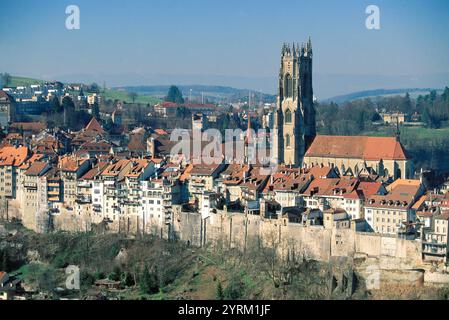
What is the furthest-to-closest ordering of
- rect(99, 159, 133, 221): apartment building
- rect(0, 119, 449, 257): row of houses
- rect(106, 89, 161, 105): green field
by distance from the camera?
rect(106, 89, 161, 105): green field → rect(99, 159, 133, 221): apartment building → rect(0, 119, 449, 257): row of houses

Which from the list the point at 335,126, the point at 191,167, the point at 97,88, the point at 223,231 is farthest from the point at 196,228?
the point at 97,88

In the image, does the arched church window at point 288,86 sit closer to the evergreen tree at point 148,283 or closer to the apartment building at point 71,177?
the apartment building at point 71,177

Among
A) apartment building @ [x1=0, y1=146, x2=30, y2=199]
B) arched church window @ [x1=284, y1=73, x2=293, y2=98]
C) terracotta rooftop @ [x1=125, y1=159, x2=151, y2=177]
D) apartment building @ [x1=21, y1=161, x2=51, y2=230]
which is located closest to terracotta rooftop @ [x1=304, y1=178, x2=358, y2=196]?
terracotta rooftop @ [x1=125, y1=159, x2=151, y2=177]

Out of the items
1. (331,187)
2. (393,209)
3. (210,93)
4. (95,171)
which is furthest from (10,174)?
(210,93)

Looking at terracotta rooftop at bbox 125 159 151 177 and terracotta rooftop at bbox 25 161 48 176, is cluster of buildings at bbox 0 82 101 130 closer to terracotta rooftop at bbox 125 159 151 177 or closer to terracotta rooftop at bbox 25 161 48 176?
terracotta rooftop at bbox 25 161 48 176

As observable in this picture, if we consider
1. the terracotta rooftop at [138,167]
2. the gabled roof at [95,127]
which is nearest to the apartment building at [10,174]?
the terracotta rooftop at [138,167]

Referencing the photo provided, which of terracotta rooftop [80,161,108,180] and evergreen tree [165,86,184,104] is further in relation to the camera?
evergreen tree [165,86,184,104]

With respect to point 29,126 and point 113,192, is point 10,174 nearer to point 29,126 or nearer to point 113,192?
point 113,192
